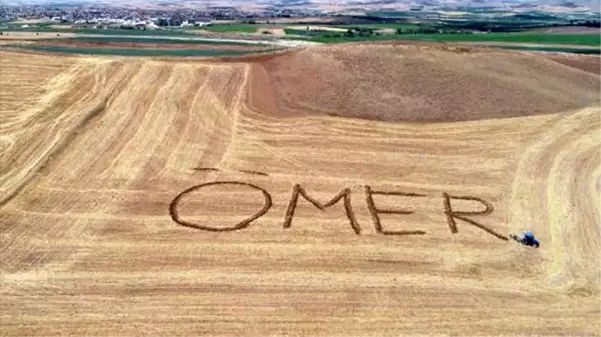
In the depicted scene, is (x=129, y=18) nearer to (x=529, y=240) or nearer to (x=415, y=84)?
(x=415, y=84)

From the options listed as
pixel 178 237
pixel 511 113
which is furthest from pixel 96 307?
pixel 511 113

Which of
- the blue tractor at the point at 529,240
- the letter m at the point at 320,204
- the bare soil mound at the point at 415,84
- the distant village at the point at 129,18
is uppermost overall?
the bare soil mound at the point at 415,84

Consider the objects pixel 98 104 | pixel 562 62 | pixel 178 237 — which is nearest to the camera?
pixel 178 237

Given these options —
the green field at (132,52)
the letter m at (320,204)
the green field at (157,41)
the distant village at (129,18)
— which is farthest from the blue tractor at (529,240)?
the distant village at (129,18)

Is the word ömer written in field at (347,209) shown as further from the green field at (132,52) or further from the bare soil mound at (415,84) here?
the green field at (132,52)

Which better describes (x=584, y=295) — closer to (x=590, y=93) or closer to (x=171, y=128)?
(x=171, y=128)

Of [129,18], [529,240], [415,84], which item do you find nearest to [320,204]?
[529,240]
